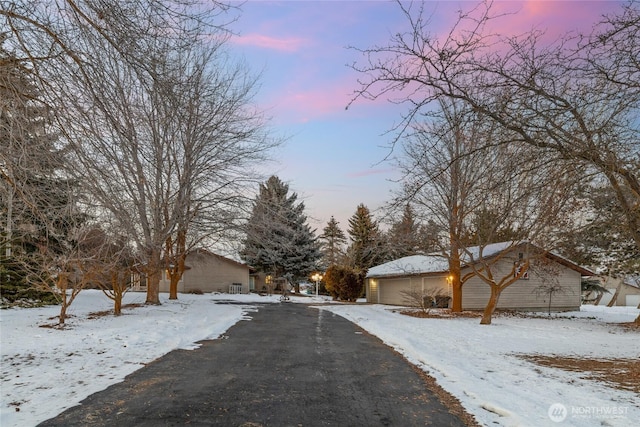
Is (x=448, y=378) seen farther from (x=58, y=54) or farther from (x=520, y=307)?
(x=520, y=307)

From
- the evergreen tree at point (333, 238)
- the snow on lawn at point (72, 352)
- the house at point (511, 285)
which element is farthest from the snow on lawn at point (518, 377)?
the evergreen tree at point (333, 238)

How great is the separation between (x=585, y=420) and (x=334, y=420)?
2.64m

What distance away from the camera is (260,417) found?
4.45 metres

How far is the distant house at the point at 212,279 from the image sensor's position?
39219 millimetres

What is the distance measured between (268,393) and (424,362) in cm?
352

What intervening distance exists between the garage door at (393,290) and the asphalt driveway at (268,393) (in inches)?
829

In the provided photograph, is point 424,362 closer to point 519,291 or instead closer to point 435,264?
point 435,264

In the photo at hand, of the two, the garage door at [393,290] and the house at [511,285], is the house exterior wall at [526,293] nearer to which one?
the house at [511,285]

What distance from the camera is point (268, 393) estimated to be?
17.7 ft

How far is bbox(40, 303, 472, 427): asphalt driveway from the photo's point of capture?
443 centimetres

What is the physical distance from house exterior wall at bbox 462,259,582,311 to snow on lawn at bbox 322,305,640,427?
40.6 feet

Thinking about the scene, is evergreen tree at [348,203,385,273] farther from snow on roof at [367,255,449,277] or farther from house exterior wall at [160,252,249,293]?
house exterior wall at [160,252,249,293]

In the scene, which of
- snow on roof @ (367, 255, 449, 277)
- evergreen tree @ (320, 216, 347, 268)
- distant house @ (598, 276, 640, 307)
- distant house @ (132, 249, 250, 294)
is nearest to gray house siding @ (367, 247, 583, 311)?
snow on roof @ (367, 255, 449, 277)

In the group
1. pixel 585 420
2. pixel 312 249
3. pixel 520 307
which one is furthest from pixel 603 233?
pixel 312 249
